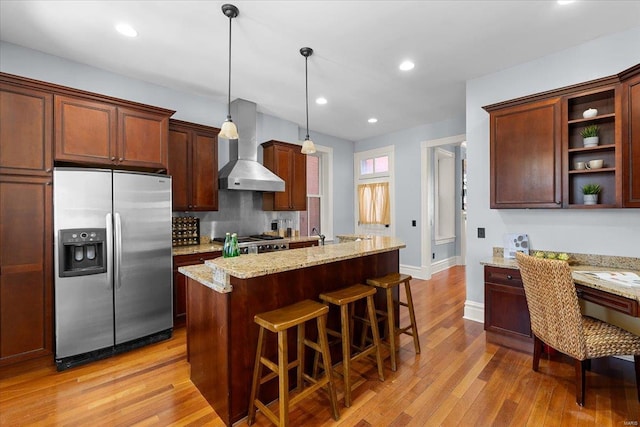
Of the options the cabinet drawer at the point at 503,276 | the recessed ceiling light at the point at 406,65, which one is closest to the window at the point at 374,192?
the recessed ceiling light at the point at 406,65

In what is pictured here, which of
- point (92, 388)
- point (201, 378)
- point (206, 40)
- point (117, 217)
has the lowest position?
point (92, 388)

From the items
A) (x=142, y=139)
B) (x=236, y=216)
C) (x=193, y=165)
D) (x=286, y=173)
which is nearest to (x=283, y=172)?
(x=286, y=173)

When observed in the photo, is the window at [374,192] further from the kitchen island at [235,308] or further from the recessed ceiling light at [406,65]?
the kitchen island at [235,308]

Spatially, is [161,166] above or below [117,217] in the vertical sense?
above

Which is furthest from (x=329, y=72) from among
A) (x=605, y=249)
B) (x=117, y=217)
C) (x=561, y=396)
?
(x=561, y=396)

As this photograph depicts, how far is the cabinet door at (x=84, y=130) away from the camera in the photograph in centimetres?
262

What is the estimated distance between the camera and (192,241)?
3.88m

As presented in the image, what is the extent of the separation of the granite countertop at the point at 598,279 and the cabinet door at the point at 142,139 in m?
3.67

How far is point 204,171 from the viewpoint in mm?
3896

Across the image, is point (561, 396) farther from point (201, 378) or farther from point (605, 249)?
point (201, 378)

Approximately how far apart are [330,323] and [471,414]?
45.4 inches

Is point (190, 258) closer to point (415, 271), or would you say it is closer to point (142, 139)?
point (142, 139)

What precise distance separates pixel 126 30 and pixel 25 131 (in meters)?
1.22

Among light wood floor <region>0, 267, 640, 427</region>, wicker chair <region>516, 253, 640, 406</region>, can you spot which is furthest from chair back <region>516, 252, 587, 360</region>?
light wood floor <region>0, 267, 640, 427</region>
